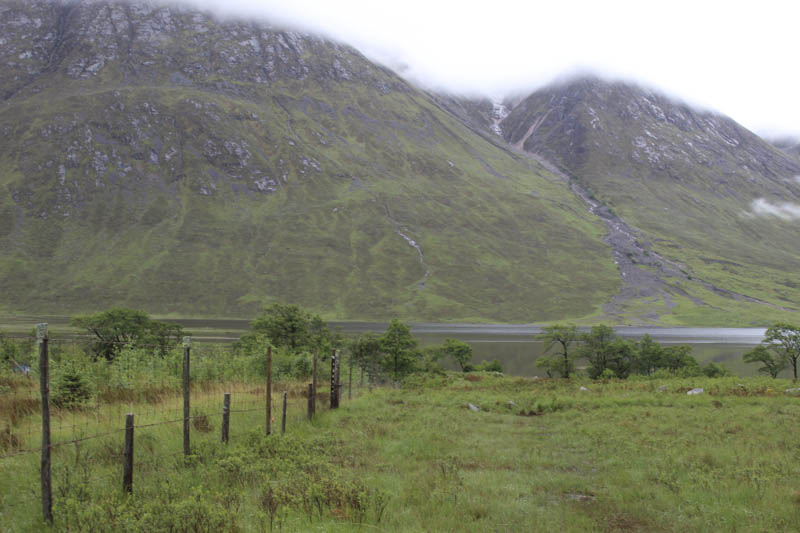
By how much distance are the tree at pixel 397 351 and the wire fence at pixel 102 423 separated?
178ft

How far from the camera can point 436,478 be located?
1288 cm

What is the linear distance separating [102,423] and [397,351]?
64.1 m

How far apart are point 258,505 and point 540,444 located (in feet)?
39.0

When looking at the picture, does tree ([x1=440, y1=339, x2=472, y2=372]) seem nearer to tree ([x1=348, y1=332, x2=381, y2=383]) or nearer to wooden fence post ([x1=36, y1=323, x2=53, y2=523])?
tree ([x1=348, y1=332, x2=381, y2=383])

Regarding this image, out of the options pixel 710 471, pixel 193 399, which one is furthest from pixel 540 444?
pixel 193 399

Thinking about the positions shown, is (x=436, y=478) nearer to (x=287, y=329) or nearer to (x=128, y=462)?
(x=128, y=462)

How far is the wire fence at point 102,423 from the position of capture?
10.0m

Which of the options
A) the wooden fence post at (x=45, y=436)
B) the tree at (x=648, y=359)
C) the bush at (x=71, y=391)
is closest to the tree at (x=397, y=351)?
the tree at (x=648, y=359)

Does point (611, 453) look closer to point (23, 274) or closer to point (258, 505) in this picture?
point (258, 505)

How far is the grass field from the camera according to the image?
31.2 ft

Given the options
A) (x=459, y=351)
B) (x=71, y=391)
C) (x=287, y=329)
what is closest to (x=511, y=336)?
(x=459, y=351)

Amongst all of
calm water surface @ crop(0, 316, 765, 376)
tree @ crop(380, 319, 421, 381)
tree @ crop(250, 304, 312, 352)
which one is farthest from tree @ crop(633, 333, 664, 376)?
tree @ crop(250, 304, 312, 352)

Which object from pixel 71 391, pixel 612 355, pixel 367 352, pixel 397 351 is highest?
pixel 71 391

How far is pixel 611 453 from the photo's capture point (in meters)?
16.6
